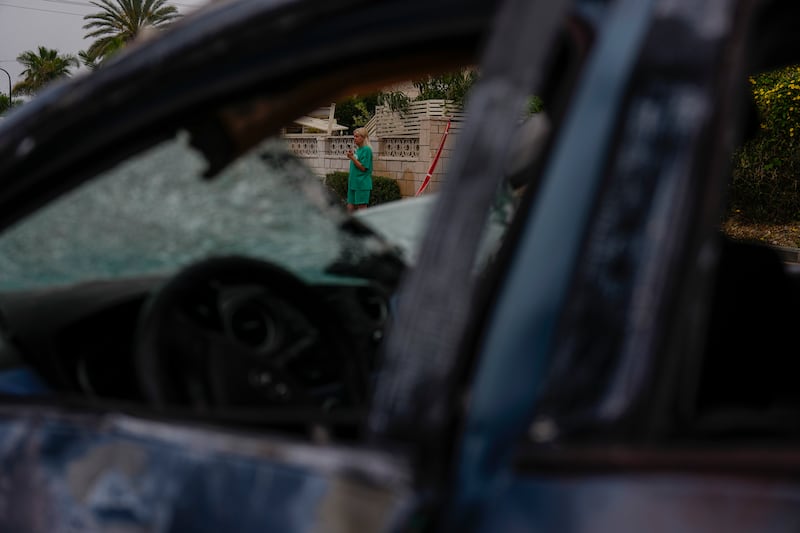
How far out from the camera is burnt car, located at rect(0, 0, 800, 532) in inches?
35.1

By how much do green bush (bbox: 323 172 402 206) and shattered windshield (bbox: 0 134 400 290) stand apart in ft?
61.8

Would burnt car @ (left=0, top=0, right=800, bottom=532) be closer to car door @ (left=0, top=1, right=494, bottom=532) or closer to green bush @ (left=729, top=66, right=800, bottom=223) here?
car door @ (left=0, top=1, right=494, bottom=532)

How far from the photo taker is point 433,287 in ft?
3.01

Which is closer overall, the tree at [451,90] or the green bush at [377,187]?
the green bush at [377,187]

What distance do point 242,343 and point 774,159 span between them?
1320 centimetres

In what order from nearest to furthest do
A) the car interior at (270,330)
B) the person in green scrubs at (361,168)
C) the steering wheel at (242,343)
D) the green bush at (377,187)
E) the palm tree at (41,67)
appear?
the car interior at (270,330) < the steering wheel at (242,343) < the person in green scrubs at (361,168) < the green bush at (377,187) < the palm tree at (41,67)

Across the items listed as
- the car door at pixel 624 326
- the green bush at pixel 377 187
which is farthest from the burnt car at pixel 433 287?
the green bush at pixel 377 187

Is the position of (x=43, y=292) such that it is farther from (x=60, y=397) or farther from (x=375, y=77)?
(x=375, y=77)

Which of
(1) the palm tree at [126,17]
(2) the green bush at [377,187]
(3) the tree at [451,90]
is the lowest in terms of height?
(2) the green bush at [377,187]

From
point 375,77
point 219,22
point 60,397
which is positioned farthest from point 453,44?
point 60,397

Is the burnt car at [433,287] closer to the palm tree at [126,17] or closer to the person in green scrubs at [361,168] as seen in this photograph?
the person in green scrubs at [361,168]

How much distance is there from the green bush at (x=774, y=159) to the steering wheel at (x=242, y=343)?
491 inches

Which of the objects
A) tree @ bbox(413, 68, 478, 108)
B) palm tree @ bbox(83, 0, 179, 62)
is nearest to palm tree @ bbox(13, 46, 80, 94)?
palm tree @ bbox(83, 0, 179, 62)

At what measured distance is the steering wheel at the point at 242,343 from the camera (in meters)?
1.34
